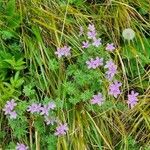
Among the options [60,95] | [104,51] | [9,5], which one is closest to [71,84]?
[60,95]

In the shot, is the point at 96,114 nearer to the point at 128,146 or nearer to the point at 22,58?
the point at 128,146

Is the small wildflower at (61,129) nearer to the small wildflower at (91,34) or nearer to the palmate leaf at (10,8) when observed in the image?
the small wildflower at (91,34)

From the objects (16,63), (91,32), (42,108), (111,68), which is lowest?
(42,108)

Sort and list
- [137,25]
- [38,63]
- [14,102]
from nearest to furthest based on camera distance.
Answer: [14,102]
[38,63]
[137,25]

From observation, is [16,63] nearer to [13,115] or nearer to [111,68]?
[13,115]

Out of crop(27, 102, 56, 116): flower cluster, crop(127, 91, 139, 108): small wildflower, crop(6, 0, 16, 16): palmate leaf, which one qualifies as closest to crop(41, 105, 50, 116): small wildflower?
crop(27, 102, 56, 116): flower cluster

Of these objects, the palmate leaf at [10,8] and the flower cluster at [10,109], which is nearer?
the flower cluster at [10,109]

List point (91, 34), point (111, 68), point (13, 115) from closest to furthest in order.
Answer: point (13, 115) → point (111, 68) → point (91, 34)

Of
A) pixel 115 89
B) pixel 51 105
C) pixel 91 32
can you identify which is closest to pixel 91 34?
pixel 91 32

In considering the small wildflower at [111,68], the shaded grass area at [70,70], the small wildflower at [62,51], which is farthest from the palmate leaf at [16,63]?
the small wildflower at [111,68]
